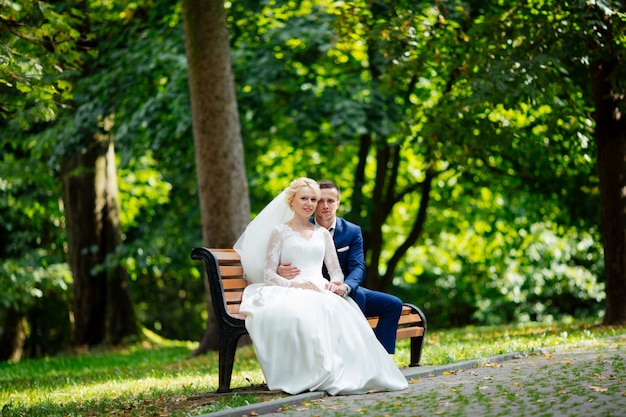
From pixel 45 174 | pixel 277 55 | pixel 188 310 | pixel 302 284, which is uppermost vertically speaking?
pixel 277 55

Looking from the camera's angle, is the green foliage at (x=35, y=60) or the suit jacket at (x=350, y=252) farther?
the green foliage at (x=35, y=60)

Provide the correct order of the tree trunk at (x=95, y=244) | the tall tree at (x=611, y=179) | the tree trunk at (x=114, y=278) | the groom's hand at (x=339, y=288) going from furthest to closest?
the tree trunk at (x=114, y=278)
the tree trunk at (x=95, y=244)
the tall tree at (x=611, y=179)
the groom's hand at (x=339, y=288)

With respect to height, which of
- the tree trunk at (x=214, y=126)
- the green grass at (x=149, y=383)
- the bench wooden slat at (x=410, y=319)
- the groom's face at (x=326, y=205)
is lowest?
the green grass at (x=149, y=383)

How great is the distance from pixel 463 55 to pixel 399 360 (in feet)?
17.0

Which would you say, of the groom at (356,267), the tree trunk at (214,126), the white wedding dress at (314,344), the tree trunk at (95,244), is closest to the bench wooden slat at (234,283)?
the white wedding dress at (314,344)

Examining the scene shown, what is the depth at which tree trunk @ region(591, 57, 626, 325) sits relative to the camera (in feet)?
42.5

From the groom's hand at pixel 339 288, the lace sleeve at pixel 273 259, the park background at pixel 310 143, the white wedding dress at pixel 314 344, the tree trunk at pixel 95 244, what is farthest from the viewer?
the tree trunk at pixel 95 244

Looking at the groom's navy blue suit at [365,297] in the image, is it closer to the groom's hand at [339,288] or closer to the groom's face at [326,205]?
the groom's face at [326,205]

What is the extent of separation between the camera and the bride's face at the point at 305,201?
7.96 m

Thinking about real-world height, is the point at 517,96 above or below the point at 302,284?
above

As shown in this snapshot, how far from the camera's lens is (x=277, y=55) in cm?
1739

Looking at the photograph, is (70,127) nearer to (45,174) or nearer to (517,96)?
(45,174)

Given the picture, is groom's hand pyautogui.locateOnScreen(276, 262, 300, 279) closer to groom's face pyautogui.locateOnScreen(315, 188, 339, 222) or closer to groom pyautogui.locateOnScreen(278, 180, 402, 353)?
groom pyautogui.locateOnScreen(278, 180, 402, 353)

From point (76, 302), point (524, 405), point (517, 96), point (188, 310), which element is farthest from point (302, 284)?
point (188, 310)
